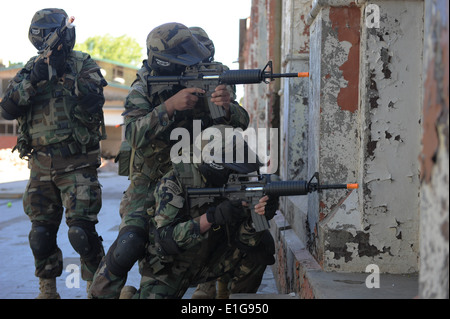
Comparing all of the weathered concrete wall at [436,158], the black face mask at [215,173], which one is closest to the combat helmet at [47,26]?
the black face mask at [215,173]

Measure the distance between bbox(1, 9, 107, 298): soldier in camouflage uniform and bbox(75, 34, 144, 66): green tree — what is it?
5006 cm

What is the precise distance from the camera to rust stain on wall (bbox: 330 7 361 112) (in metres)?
2.86

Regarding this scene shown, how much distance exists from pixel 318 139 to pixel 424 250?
1500mm

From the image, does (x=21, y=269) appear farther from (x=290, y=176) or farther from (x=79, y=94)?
(x=290, y=176)

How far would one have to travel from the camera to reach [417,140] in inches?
106

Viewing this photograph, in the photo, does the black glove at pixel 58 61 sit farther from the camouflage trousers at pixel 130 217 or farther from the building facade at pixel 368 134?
the building facade at pixel 368 134

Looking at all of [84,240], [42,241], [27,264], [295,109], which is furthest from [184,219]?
[27,264]

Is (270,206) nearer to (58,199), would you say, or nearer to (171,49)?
(171,49)

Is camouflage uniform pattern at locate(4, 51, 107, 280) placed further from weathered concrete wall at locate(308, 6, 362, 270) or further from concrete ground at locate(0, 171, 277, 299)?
weathered concrete wall at locate(308, 6, 362, 270)

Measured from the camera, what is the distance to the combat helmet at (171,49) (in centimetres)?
340

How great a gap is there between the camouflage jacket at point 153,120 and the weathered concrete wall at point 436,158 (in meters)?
1.97

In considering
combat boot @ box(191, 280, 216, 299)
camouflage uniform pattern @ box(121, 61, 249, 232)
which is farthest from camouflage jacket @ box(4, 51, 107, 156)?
combat boot @ box(191, 280, 216, 299)

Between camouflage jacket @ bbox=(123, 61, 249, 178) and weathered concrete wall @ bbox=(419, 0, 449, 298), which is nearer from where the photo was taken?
weathered concrete wall @ bbox=(419, 0, 449, 298)
